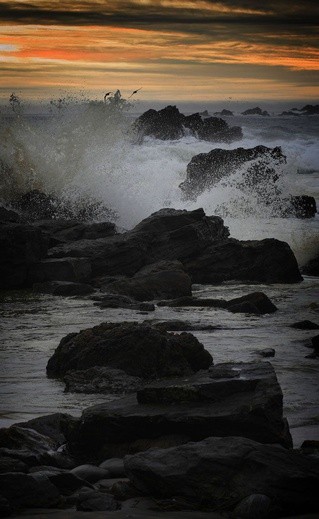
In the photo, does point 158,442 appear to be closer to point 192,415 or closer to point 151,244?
point 192,415

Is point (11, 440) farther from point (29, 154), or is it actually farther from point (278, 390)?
point (29, 154)

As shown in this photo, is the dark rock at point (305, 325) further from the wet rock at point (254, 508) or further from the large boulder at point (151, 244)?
the wet rock at point (254, 508)

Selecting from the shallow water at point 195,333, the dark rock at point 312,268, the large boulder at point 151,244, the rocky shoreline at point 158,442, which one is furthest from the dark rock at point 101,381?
the dark rock at point 312,268

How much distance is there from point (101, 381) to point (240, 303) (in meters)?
6.02

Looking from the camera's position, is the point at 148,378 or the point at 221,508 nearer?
the point at 221,508

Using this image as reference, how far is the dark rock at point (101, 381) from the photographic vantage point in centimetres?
930

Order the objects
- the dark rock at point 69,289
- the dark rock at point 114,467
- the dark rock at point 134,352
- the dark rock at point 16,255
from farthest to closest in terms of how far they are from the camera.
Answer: the dark rock at point 16,255 < the dark rock at point 69,289 < the dark rock at point 134,352 < the dark rock at point 114,467

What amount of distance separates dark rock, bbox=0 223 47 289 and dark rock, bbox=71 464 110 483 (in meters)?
11.3

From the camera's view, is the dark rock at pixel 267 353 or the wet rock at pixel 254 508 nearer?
the wet rock at pixel 254 508

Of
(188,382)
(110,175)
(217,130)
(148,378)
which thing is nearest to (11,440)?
(188,382)

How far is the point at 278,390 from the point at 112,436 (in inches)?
53.6

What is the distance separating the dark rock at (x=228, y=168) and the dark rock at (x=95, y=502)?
24647mm

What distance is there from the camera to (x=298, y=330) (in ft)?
44.6

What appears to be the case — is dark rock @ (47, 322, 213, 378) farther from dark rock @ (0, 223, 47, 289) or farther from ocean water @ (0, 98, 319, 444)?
dark rock @ (0, 223, 47, 289)
